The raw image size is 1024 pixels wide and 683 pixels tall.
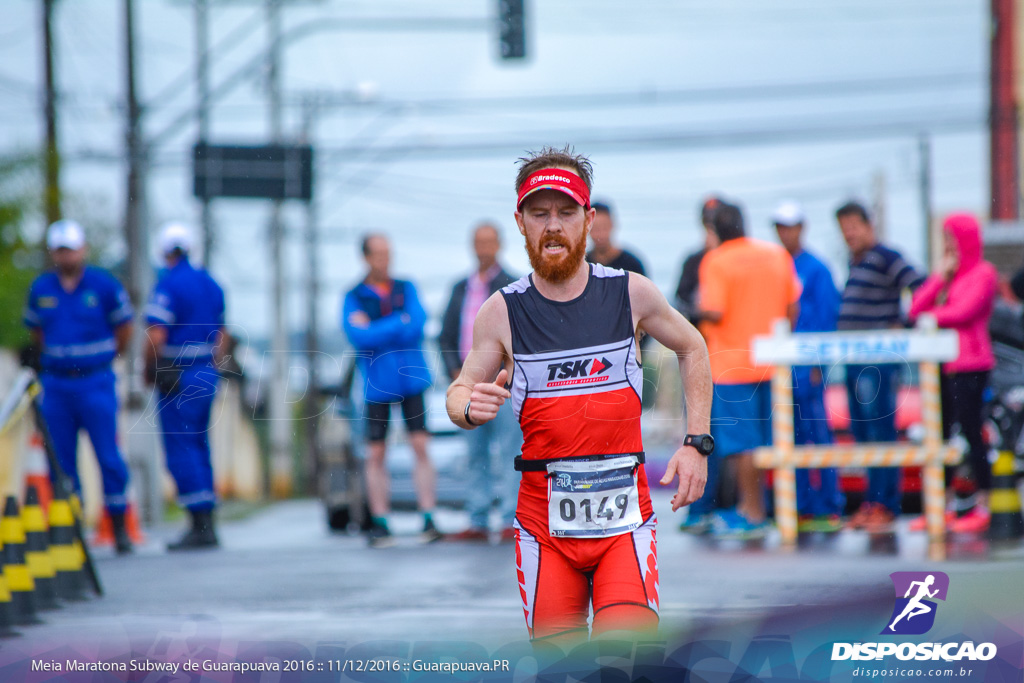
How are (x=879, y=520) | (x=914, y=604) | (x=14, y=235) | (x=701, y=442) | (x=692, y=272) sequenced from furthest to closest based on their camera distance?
1. (x=14, y=235)
2. (x=692, y=272)
3. (x=879, y=520)
4. (x=914, y=604)
5. (x=701, y=442)

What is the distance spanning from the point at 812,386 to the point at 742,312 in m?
0.79

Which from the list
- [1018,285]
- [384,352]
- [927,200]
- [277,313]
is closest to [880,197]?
[927,200]

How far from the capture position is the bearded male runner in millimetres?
3707

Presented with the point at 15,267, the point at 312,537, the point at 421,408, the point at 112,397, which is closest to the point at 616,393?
the point at 421,408

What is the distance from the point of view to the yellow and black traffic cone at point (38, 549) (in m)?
6.18

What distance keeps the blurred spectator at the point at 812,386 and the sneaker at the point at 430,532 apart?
91.9 inches

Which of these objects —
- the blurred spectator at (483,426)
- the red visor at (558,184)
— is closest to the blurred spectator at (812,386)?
the blurred spectator at (483,426)

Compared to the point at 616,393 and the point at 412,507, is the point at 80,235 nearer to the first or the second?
the point at 412,507

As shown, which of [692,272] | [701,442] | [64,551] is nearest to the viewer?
[701,442]

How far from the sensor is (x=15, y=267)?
35.4 meters

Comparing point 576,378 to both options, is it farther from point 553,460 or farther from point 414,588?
point 414,588

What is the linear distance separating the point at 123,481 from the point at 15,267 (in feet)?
95.9

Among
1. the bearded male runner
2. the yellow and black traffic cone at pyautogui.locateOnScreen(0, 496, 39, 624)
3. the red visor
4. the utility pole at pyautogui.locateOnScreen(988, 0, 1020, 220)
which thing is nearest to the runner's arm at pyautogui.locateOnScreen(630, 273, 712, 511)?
the bearded male runner

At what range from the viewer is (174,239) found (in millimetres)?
8547
